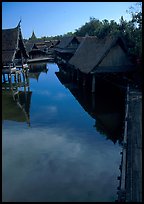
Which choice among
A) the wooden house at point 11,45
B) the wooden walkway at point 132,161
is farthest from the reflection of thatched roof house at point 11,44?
the wooden walkway at point 132,161

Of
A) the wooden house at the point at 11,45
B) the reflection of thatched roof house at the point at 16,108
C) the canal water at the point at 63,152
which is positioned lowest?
the canal water at the point at 63,152

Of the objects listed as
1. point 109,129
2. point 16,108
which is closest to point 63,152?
point 109,129

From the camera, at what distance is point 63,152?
40.7 feet

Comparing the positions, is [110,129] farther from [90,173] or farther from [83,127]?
[90,173]

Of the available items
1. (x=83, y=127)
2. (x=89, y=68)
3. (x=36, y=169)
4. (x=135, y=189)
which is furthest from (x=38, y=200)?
(x=89, y=68)

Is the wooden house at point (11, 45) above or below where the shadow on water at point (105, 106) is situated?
above

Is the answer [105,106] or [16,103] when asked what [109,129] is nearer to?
[105,106]

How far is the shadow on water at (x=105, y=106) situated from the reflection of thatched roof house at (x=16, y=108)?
16.2 feet

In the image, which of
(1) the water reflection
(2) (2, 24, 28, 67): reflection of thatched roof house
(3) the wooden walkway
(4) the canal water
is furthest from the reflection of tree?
(2) (2, 24, 28, 67): reflection of thatched roof house

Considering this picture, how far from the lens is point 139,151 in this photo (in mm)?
10359

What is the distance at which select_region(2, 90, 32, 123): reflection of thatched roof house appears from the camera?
60.9 feet

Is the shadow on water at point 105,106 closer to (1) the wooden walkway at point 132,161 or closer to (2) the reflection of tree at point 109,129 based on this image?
(2) the reflection of tree at point 109,129

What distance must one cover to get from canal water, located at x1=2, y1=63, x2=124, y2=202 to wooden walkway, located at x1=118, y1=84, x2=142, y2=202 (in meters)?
0.90

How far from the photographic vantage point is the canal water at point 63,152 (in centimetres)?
907
